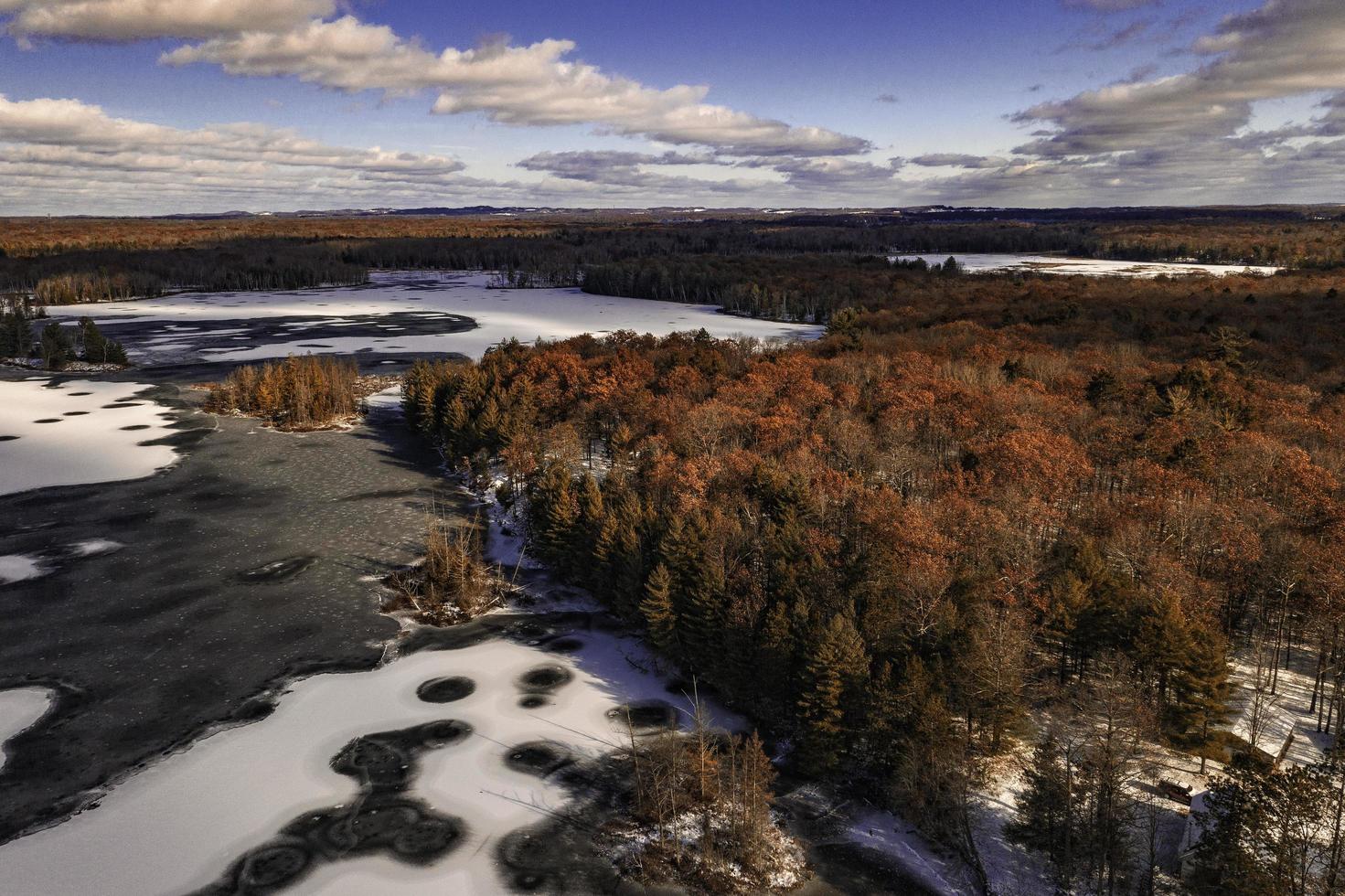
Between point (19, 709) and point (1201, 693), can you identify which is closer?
point (1201, 693)

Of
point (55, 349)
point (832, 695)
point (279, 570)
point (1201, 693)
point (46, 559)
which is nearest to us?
point (1201, 693)

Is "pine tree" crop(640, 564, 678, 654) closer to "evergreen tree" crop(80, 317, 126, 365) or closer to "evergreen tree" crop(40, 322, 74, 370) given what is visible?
"evergreen tree" crop(80, 317, 126, 365)

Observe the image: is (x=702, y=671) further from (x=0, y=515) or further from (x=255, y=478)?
(x=0, y=515)

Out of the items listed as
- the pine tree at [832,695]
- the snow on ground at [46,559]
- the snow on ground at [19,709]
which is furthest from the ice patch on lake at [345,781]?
the snow on ground at [46,559]

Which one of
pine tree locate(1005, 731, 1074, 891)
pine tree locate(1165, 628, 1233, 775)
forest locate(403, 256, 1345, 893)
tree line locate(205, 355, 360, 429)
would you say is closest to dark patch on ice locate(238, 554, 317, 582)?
forest locate(403, 256, 1345, 893)

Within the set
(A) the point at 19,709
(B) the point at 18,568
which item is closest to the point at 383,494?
(B) the point at 18,568

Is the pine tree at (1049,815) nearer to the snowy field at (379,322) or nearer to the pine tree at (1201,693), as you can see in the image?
the pine tree at (1201,693)

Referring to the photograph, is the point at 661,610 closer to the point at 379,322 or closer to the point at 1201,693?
the point at 1201,693
